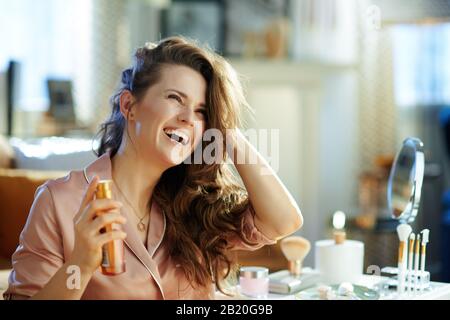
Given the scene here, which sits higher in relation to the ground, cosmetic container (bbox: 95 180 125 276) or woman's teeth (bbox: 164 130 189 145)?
woman's teeth (bbox: 164 130 189 145)

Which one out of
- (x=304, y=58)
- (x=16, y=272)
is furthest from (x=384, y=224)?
(x=16, y=272)

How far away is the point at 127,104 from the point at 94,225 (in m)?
0.36

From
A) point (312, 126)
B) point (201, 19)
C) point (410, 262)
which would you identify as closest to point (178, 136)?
point (410, 262)

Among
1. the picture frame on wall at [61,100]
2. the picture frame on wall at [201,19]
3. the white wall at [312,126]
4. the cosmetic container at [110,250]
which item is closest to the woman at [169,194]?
the cosmetic container at [110,250]

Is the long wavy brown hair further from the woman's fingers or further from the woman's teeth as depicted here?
the woman's fingers

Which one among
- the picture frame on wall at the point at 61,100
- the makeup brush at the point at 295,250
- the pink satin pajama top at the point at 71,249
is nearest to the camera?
the pink satin pajama top at the point at 71,249

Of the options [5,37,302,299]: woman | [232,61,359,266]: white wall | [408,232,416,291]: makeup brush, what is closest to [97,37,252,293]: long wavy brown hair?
[5,37,302,299]: woman

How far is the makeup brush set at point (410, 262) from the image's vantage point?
136 centimetres

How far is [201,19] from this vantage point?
13.3 feet

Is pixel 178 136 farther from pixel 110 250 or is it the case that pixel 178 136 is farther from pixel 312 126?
pixel 312 126

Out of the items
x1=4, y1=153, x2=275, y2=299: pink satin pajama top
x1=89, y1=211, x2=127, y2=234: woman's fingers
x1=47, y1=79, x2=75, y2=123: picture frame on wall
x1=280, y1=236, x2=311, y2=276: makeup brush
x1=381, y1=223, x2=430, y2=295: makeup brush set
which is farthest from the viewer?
x1=47, y1=79, x2=75, y2=123: picture frame on wall

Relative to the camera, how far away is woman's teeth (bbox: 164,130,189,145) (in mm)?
1208

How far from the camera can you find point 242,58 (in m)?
4.01

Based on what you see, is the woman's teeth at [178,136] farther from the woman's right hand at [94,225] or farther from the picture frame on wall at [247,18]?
the picture frame on wall at [247,18]
